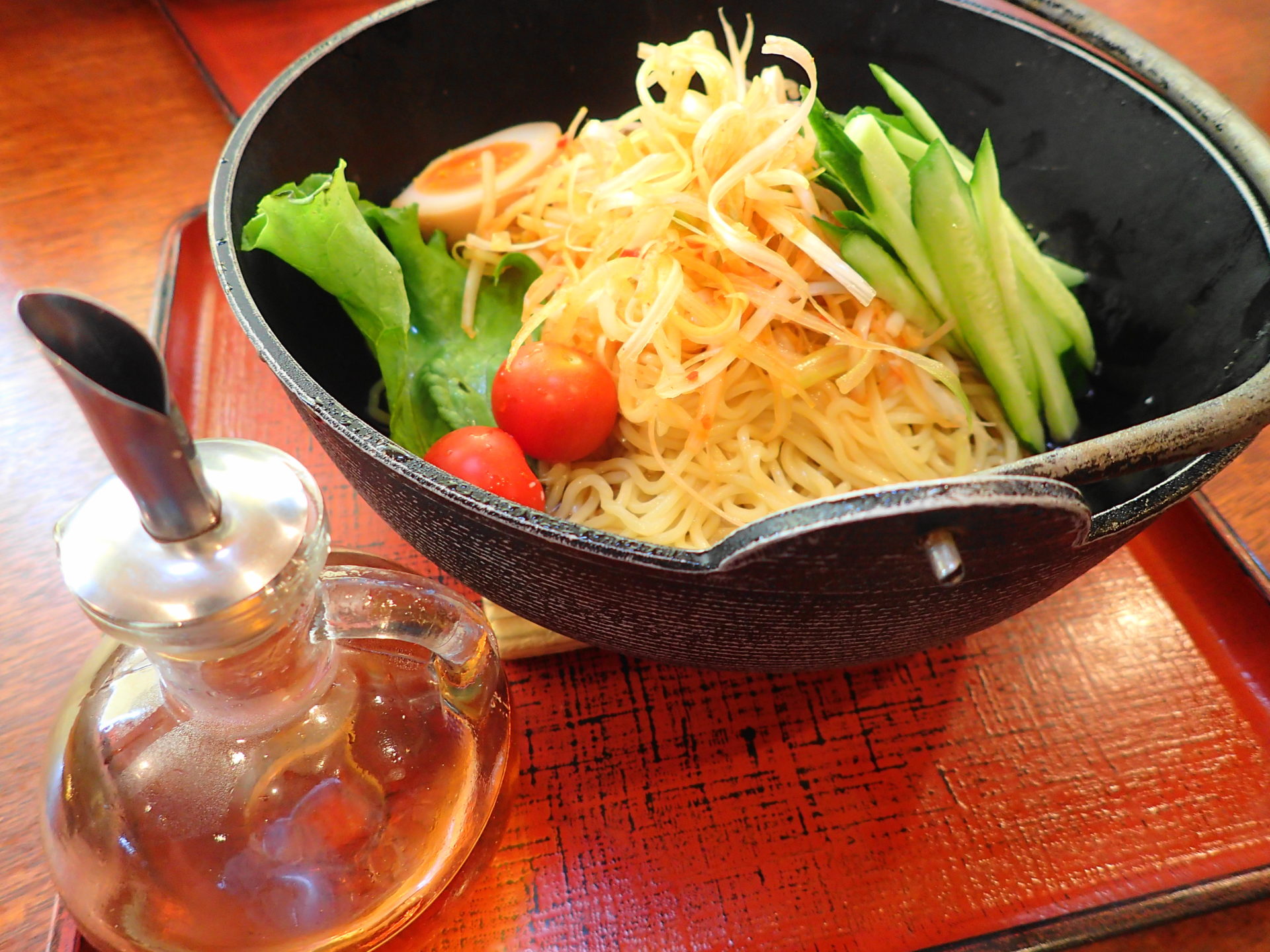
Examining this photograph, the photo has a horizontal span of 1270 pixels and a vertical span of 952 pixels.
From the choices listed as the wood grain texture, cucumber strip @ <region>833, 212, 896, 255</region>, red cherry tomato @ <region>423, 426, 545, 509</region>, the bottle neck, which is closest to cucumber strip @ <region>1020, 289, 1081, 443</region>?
cucumber strip @ <region>833, 212, 896, 255</region>

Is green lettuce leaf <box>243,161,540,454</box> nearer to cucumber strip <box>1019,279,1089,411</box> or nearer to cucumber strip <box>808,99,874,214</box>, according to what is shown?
cucumber strip <box>808,99,874,214</box>

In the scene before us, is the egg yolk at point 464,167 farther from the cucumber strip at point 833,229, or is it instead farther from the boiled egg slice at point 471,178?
the cucumber strip at point 833,229

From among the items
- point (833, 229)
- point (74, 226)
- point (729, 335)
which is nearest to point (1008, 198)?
point (833, 229)

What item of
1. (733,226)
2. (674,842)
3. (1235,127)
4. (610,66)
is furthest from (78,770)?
(1235,127)

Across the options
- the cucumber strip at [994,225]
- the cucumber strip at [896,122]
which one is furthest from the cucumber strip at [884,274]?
the cucumber strip at [896,122]

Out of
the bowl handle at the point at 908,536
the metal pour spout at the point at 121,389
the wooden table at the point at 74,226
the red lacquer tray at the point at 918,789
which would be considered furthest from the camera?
the wooden table at the point at 74,226

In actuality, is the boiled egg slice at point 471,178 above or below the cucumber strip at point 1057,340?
below
